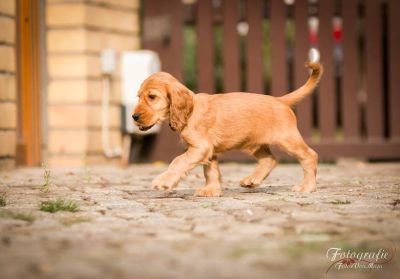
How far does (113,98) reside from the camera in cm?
740

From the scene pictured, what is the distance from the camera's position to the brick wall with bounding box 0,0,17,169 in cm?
645

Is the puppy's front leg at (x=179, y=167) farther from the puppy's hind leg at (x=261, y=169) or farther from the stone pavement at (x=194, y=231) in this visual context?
the puppy's hind leg at (x=261, y=169)

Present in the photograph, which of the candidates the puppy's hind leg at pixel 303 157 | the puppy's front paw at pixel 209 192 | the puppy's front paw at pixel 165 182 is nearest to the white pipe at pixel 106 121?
the puppy's front paw at pixel 209 192

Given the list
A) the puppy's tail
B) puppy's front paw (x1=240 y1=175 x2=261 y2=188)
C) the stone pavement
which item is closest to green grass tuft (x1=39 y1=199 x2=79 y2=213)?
the stone pavement

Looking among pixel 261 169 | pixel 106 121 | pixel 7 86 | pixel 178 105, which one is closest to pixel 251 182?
pixel 261 169

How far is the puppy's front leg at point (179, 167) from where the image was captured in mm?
3891

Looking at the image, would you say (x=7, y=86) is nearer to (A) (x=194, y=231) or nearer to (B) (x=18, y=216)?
(B) (x=18, y=216)

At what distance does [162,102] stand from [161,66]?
3.40m

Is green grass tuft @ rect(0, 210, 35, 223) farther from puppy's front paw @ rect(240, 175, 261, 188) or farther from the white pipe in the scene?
the white pipe

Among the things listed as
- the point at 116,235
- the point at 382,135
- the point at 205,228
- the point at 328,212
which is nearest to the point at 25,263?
the point at 116,235

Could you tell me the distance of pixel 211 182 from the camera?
14.1ft

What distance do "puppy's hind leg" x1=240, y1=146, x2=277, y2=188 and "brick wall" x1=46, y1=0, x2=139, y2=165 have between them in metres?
2.94

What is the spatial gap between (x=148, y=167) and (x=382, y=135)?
2.74m

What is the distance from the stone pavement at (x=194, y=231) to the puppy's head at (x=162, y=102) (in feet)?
1.68
